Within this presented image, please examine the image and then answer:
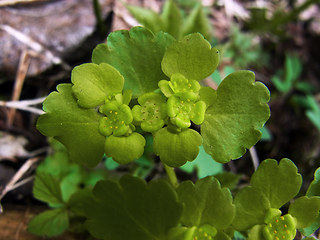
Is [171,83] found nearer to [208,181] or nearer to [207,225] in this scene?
[208,181]

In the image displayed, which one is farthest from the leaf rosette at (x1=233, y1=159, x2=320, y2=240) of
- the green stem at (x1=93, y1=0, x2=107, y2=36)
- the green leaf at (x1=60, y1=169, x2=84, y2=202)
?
the green stem at (x1=93, y1=0, x2=107, y2=36)

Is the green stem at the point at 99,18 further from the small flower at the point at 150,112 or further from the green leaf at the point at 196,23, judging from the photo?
the small flower at the point at 150,112

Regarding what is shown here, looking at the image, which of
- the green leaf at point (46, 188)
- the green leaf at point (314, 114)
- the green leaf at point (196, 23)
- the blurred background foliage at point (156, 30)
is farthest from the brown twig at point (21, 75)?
the green leaf at point (314, 114)

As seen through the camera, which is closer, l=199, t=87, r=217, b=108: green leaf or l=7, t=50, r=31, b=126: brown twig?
l=199, t=87, r=217, b=108: green leaf

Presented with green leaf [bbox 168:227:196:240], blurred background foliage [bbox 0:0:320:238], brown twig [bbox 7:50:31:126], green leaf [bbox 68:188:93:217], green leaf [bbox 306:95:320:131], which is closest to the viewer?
green leaf [bbox 168:227:196:240]

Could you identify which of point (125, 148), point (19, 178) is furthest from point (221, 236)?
point (19, 178)

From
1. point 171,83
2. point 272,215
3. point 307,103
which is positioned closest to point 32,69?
point 171,83

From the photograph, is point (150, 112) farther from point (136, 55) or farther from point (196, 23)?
point (196, 23)

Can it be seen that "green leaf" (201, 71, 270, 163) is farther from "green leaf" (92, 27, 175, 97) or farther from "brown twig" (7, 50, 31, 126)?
"brown twig" (7, 50, 31, 126)
